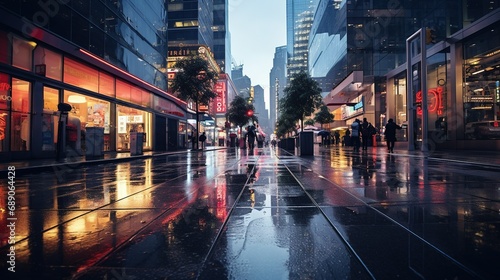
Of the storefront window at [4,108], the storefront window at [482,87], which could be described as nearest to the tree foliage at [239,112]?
the storefront window at [482,87]

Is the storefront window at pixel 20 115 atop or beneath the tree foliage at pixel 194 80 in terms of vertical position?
beneath

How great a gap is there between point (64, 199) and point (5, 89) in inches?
469

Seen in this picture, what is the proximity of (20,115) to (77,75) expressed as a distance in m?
5.22

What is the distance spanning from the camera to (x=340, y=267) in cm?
226

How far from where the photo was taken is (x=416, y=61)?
2656 centimetres

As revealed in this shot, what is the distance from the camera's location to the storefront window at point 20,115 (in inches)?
564

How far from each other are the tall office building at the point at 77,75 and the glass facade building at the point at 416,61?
2021 centimetres

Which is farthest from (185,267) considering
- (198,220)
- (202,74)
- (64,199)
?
(202,74)

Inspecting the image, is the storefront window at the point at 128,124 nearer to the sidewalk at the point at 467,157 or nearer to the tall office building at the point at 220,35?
the sidewalk at the point at 467,157

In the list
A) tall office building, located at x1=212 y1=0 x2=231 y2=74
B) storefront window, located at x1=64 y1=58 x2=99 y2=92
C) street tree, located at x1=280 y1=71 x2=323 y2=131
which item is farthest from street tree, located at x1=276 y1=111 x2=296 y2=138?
tall office building, located at x1=212 y1=0 x2=231 y2=74

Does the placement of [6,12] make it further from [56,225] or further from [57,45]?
[56,225]

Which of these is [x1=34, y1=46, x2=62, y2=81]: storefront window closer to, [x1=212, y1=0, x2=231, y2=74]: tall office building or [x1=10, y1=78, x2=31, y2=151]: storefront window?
[x1=10, y1=78, x2=31, y2=151]: storefront window

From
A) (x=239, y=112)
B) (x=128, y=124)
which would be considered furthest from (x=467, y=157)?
(x=239, y=112)

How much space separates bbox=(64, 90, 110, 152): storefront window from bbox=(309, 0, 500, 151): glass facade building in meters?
19.9
